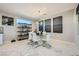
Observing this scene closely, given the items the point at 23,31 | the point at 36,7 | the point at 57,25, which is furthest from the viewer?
the point at 23,31

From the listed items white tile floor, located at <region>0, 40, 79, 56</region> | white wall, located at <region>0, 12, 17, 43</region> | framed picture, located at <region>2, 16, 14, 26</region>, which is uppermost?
framed picture, located at <region>2, 16, 14, 26</region>

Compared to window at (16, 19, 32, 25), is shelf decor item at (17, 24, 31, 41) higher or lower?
lower

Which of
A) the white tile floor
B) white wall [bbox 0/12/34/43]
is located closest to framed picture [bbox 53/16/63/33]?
the white tile floor

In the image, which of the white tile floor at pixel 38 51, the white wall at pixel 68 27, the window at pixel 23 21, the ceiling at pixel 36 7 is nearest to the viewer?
the white tile floor at pixel 38 51

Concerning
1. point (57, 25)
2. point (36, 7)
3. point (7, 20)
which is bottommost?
point (57, 25)

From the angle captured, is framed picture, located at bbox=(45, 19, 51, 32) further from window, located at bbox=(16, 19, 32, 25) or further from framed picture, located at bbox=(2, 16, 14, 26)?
framed picture, located at bbox=(2, 16, 14, 26)

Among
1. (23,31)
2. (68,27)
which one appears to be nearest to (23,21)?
(23,31)

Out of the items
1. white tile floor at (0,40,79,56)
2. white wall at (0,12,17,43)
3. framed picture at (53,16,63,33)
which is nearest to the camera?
white tile floor at (0,40,79,56)

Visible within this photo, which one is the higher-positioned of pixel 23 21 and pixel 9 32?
pixel 23 21

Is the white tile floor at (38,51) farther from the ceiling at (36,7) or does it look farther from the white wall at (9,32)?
the ceiling at (36,7)

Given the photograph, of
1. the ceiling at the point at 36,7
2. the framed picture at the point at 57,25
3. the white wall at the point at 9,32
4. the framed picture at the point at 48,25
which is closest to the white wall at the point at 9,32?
the white wall at the point at 9,32

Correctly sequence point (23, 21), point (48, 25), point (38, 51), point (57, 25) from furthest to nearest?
1. point (48, 25)
2. point (23, 21)
3. point (57, 25)
4. point (38, 51)

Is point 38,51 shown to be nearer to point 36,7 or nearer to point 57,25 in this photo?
point 36,7

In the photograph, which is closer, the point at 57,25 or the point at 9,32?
the point at 9,32
